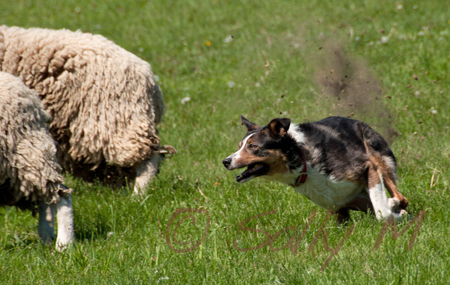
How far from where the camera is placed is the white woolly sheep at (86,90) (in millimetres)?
4727

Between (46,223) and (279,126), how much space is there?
2.01m

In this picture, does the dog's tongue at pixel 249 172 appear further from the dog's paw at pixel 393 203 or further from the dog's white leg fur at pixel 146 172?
the dog's white leg fur at pixel 146 172

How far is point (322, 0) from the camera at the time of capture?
11000 mm

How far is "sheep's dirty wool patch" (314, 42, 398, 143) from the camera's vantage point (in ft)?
19.4

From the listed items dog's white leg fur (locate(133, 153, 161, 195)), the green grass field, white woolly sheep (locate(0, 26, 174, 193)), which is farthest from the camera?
dog's white leg fur (locate(133, 153, 161, 195))

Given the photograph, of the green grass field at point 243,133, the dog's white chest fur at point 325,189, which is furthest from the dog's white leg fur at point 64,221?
the dog's white chest fur at point 325,189

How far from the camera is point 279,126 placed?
4082mm

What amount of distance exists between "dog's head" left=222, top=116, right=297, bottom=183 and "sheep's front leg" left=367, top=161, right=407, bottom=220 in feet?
2.11

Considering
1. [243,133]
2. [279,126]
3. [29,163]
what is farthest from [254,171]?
[243,133]

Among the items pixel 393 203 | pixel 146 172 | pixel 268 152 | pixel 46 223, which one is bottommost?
pixel 146 172

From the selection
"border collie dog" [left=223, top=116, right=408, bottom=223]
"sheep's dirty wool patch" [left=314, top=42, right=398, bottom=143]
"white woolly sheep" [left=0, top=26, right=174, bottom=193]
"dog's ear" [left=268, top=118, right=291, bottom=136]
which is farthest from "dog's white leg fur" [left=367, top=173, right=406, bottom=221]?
"white woolly sheep" [left=0, top=26, right=174, bottom=193]

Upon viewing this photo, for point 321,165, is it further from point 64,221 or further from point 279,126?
point 64,221

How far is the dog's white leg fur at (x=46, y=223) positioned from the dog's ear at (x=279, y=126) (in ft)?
6.09

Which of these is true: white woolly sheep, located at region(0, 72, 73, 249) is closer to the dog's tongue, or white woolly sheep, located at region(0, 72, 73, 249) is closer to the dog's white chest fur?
Result: the dog's tongue
